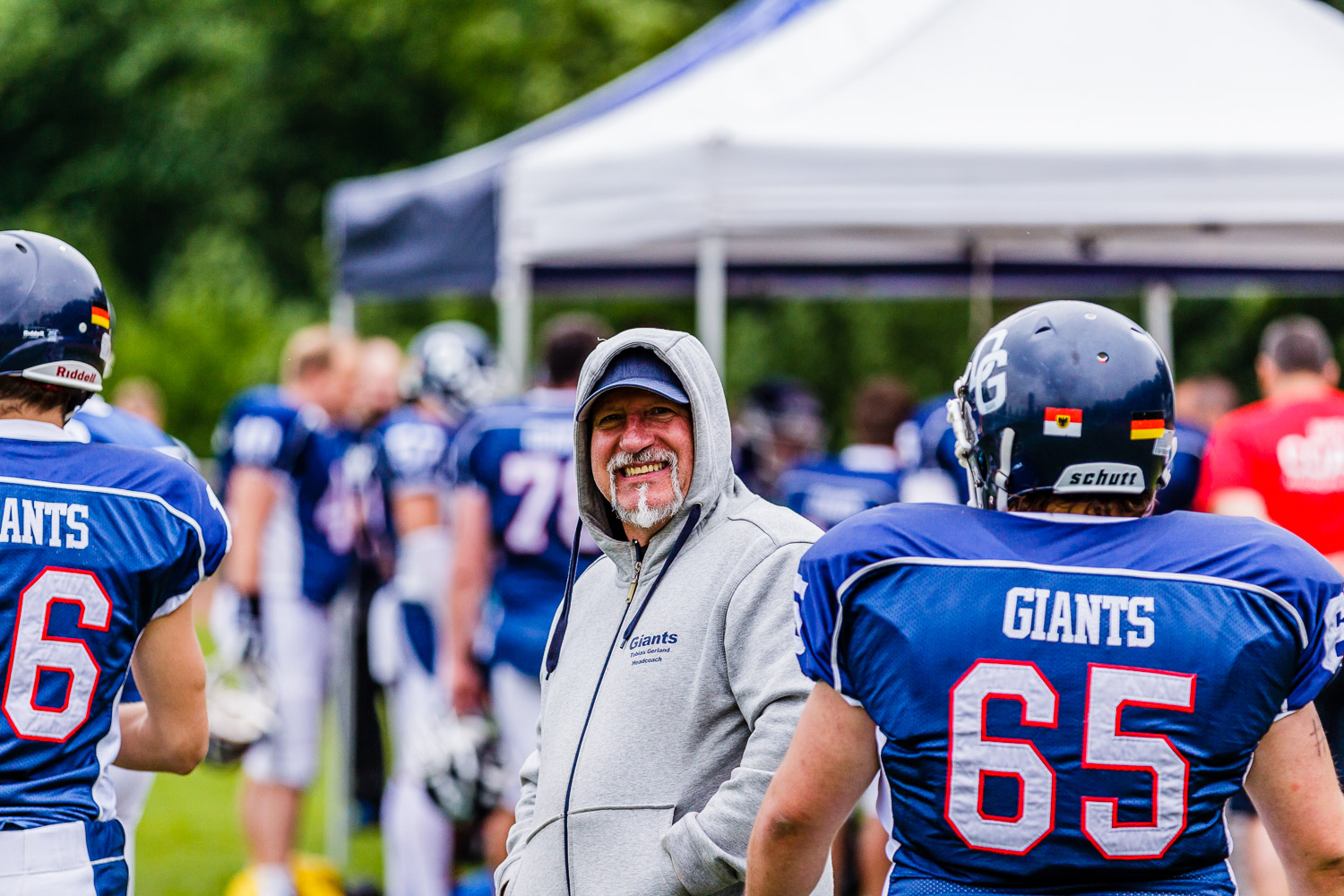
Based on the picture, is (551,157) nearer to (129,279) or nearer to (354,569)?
(354,569)

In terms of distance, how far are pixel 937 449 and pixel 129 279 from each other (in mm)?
25535

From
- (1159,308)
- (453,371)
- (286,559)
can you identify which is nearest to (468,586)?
(453,371)

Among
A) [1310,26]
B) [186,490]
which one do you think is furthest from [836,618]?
[1310,26]

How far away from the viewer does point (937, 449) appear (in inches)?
206

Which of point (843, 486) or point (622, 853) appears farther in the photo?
point (843, 486)

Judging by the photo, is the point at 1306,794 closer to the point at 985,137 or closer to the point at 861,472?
the point at 985,137

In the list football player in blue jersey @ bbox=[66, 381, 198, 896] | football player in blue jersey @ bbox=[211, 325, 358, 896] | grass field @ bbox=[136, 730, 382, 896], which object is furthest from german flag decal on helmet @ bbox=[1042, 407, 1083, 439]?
grass field @ bbox=[136, 730, 382, 896]

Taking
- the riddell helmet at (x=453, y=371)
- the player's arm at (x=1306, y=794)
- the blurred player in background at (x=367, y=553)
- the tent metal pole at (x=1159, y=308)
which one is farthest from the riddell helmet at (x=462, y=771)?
the tent metal pole at (x=1159, y=308)

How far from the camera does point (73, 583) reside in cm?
254

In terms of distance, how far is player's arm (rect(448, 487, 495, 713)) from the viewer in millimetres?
5246

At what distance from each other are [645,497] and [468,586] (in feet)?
9.08

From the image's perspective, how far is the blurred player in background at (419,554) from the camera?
5.67 metres

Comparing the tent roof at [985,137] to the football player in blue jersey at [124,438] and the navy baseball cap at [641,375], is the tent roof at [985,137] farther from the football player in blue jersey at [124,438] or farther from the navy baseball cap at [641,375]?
the navy baseball cap at [641,375]

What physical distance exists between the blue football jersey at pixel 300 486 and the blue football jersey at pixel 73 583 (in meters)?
3.66
